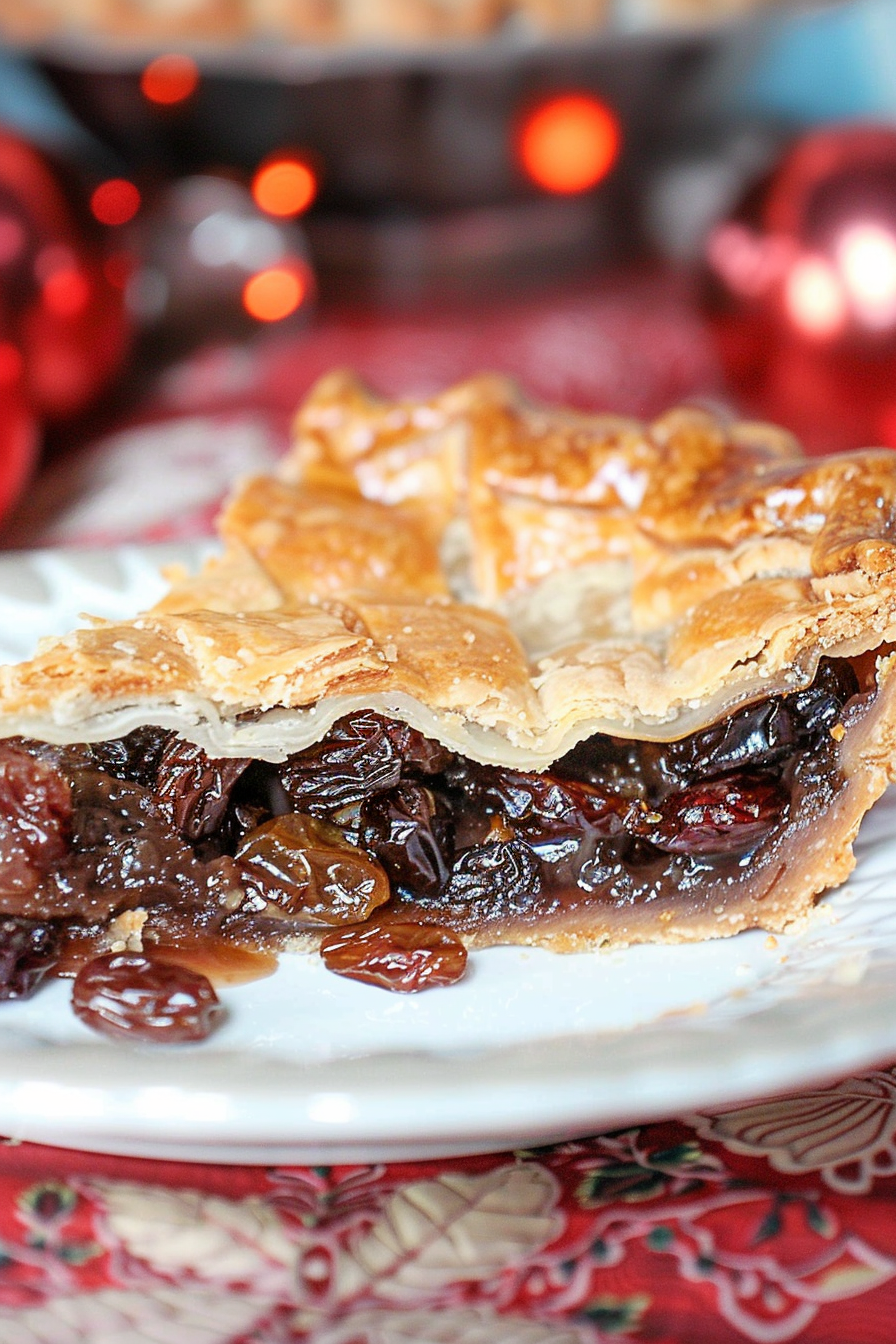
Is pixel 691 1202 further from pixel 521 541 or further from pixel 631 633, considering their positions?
pixel 521 541

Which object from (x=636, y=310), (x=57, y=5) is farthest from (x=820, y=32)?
(x=57, y=5)

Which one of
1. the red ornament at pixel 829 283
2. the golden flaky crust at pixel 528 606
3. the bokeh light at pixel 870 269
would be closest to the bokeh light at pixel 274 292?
the red ornament at pixel 829 283

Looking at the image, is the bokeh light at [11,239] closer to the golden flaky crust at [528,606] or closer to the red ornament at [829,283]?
the golden flaky crust at [528,606]

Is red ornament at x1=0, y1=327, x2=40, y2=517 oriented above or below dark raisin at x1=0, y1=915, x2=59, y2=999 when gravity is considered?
above

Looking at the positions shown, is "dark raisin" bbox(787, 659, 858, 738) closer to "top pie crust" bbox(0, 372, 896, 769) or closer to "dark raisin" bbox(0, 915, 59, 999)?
"top pie crust" bbox(0, 372, 896, 769)

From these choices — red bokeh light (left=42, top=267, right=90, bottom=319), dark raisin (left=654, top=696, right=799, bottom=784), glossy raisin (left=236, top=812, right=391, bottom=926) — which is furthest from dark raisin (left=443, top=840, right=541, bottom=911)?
red bokeh light (left=42, top=267, right=90, bottom=319)

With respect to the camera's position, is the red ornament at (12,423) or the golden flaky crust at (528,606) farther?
the red ornament at (12,423)

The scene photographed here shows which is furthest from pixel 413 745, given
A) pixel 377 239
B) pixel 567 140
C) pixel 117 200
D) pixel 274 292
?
pixel 377 239
